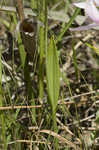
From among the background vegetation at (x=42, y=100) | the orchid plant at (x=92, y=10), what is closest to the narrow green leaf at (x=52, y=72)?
the background vegetation at (x=42, y=100)

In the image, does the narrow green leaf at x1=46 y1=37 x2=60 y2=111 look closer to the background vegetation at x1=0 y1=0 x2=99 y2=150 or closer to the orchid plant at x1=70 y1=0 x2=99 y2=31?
the background vegetation at x1=0 y1=0 x2=99 y2=150

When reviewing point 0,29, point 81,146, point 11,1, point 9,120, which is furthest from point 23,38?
point 11,1

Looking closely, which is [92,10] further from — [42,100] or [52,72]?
[42,100]

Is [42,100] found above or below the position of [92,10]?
below

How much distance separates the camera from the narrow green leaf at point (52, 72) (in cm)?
82

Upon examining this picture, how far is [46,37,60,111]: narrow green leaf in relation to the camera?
815 millimetres

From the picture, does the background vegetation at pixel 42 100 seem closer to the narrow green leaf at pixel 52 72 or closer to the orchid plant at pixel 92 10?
the narrow green leaf at pixel 52 72

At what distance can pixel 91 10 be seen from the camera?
34.0 inches

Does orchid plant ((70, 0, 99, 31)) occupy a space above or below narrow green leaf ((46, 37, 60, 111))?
above

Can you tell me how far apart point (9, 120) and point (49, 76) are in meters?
0.33

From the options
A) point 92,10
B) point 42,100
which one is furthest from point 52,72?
point 42,100

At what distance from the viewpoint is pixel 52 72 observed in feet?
2.77

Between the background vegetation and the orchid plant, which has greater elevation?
the orchid plant

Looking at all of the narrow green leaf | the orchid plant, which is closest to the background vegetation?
the narrow green leaf
